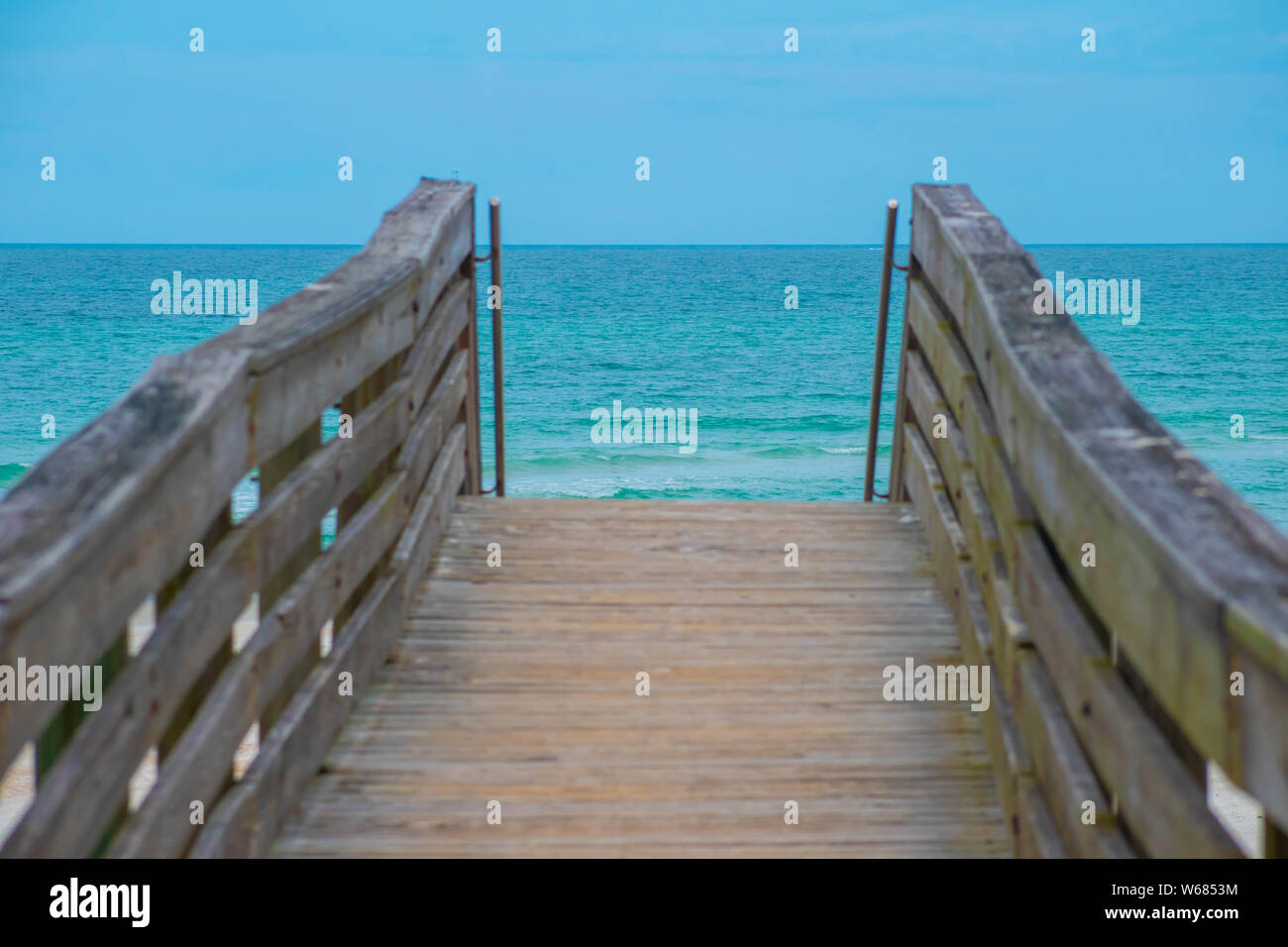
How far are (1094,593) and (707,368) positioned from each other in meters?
32.6

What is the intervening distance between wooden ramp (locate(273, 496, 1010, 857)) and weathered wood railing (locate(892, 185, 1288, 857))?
10.3 inches

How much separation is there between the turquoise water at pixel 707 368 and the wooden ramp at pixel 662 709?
236cm

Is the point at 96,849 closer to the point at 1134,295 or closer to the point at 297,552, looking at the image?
the point at 297,552

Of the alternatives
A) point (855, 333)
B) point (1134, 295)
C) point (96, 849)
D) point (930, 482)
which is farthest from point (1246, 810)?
point (1134, 295)

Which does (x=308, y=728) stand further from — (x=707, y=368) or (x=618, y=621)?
(x=707, y=368)

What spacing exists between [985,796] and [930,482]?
1.68 meters

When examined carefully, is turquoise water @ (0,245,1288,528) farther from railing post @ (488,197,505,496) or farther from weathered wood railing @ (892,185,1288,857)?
weathered wood railing @ (892,185,1288,857)

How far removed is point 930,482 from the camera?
4582mm

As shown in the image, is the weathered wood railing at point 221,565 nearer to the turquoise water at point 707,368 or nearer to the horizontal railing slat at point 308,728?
the horizontal railing slat at point 308,728

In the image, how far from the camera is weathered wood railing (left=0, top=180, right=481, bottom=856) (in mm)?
1789

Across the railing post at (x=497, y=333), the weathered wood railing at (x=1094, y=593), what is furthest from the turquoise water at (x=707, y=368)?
the weathered wood railing at (x=1094, y=593)

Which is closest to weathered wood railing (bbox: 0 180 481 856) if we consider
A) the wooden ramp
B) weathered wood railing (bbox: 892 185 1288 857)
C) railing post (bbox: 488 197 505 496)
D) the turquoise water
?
the wooden ramp

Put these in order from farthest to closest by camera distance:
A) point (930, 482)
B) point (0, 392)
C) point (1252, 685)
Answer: point (0, 392)
point (930, 482)
point (1252, 685)

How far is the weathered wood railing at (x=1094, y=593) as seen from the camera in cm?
174
